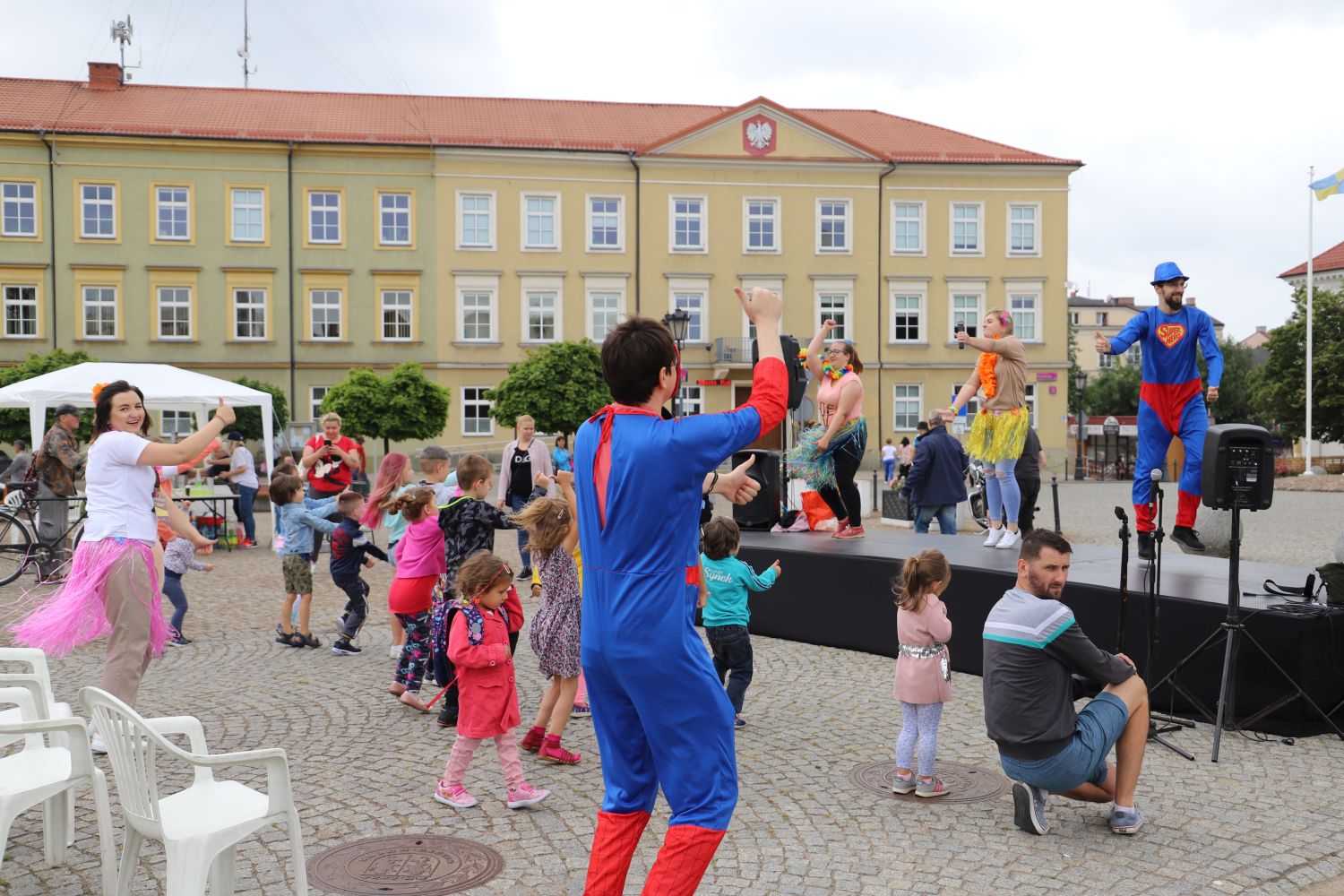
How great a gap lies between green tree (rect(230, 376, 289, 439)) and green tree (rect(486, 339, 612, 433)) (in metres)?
6.79

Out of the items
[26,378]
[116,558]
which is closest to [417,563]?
[116,558]

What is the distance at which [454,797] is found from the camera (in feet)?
17.1

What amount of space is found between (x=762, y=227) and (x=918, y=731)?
38905mm

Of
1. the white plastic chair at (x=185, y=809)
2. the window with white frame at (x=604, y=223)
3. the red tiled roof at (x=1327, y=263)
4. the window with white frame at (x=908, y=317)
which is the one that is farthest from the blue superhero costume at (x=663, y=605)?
the red tiled roof at (x=1327, y=263)

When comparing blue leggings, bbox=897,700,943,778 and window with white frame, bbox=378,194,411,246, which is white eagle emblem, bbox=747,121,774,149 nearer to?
window with white frame, bbox=378,194,411,246

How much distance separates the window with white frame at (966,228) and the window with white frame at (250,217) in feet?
83.1

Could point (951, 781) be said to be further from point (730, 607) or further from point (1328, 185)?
point (1328, 185)

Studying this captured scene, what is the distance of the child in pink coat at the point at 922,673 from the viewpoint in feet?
17.5

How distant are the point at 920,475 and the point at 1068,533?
293 inches

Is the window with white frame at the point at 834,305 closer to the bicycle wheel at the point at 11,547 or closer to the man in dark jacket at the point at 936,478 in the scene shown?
the man in dark jacket at the point at 936,478

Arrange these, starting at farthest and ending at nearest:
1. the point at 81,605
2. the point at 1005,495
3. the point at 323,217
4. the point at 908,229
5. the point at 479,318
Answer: the point at 908,229 < the point at 479,318 < the point at 323,217 < the point at 1005,495 < the point at 81,605

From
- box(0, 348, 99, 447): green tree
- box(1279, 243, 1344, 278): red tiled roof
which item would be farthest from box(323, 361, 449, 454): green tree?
box(1279, 243, 1344, 278): red tiled roof

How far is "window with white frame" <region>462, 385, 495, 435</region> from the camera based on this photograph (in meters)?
41.7

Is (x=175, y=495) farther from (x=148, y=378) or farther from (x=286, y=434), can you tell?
(x=286, y=434)
